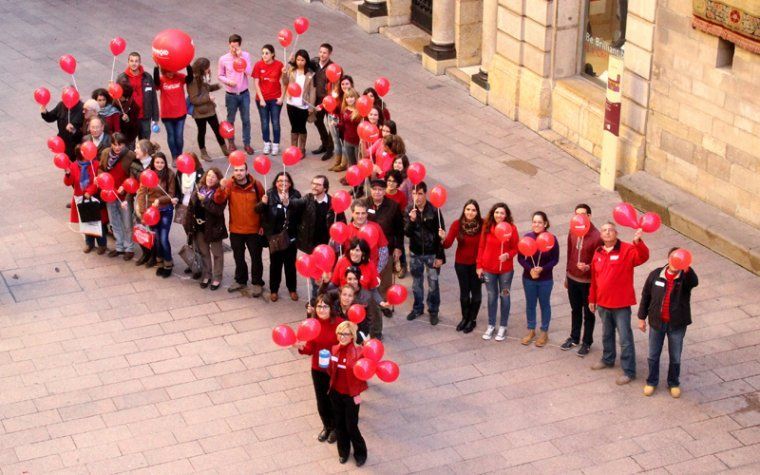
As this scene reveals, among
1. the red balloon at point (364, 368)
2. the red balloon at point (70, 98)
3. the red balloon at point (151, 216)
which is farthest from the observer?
the red balloon at point (70, 98)

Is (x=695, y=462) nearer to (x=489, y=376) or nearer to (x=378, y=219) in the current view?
(x=489, y=376)

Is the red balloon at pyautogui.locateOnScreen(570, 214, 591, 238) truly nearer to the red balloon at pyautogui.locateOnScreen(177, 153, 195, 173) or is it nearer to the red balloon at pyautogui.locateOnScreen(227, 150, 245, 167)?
the red balloon at pyautogui.locateOnScreen(227, 150, 245, 167)

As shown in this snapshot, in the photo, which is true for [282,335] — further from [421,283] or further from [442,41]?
[442,41]

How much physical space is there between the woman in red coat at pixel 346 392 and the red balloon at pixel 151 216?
4.08 metres

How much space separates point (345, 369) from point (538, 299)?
315 centimetres

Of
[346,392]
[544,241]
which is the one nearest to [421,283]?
[544,241]

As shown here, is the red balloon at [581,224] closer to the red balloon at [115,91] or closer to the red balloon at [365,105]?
the red balloon at [365,105]

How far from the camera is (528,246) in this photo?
13.0 metres

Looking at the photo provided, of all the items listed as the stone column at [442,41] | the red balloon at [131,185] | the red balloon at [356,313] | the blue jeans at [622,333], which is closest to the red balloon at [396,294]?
the red balloon at [356,313]

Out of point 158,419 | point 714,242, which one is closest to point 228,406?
point 158,419

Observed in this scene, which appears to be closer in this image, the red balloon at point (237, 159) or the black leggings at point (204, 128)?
the red balloon at point (237, 159)

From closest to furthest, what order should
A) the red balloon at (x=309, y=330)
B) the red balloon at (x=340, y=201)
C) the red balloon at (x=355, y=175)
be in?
the red balloon at (x=309, y=330) < the red balloon at (x=340, y=201) < the red balloon at (x=355, y=175)

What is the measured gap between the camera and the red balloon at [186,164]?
14.8 m

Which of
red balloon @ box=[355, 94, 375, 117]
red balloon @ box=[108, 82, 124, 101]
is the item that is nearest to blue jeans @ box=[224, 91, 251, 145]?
red balloon @ box=[108, 82, 124, 101]
